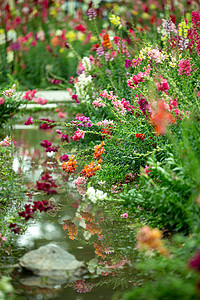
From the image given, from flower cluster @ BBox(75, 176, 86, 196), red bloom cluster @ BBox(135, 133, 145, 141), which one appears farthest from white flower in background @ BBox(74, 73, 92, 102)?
red bloom cluster @ BBox(135, 133, 145, 141)

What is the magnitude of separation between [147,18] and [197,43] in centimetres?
957

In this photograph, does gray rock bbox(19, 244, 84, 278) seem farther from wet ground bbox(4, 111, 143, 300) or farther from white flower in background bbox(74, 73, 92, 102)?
white flower in background bbox(74, 73, 92, 102)

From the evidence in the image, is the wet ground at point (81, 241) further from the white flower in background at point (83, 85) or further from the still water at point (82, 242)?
the white flower in background at point (83, 85)

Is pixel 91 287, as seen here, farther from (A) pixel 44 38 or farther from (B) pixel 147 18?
(B) pixel 147 18

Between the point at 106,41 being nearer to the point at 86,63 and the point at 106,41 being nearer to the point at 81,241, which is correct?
the point at 86,63

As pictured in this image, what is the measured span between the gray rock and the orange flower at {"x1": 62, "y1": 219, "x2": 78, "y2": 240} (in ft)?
1.62

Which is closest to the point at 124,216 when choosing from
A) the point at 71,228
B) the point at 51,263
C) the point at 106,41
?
the point at 71,228

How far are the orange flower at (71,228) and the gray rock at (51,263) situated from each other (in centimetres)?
49

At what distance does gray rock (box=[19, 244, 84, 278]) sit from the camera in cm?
263

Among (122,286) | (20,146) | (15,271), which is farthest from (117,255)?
(20,146)

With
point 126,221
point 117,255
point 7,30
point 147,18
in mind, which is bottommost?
point 117,255

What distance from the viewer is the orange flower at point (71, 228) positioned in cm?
327

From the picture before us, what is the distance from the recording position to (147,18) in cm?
1322

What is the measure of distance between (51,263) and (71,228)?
0.74 metres
